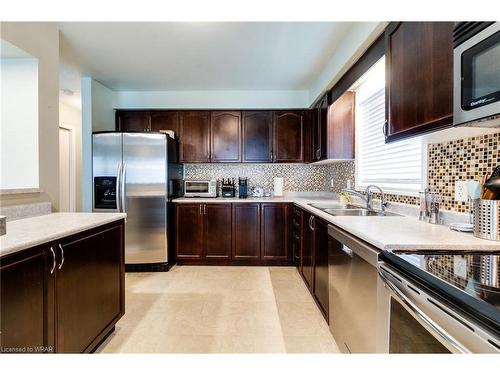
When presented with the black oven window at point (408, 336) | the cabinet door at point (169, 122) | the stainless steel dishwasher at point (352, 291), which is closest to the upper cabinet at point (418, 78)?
the stainless steel dishwasher at point (352, 291)

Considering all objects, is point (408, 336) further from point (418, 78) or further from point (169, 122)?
point (169, 122)

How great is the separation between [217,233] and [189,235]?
393 millimetres

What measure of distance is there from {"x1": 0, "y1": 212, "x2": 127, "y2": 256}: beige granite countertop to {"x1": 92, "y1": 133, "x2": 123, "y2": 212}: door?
4.98ft

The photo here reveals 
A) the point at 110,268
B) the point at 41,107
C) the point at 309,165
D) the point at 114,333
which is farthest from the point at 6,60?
the point at 309,165

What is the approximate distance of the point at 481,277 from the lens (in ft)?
2.70

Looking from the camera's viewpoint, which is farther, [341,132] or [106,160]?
[106,160]

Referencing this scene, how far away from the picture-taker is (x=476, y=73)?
1025 mm

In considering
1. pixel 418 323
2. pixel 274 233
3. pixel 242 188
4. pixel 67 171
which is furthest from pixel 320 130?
pixel 67 171

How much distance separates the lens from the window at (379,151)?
211cm

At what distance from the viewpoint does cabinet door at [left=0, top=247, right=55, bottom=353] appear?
42.0 inches

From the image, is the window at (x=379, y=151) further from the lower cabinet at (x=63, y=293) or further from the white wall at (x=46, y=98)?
the white wall at (x=46, y=98)

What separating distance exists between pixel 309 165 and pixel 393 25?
2.74 meters

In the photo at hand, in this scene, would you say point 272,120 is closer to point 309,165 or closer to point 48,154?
point 309,165

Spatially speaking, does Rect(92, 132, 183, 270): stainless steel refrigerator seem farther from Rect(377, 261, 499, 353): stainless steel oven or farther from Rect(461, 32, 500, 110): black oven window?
Rect(461, 32, 500, 110): black oven window
